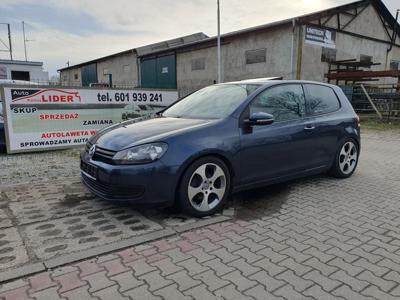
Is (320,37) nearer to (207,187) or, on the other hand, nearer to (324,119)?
(324,119)

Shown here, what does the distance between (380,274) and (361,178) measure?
3261 millimetres

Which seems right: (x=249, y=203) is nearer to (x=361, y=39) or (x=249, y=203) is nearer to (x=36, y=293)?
(x=36, y=293)

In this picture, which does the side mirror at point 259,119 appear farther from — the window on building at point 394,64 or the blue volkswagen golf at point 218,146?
the window on building at point 394,64

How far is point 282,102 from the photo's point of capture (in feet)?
14.9

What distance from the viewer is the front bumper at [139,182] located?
334 centimetres

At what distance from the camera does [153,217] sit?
374cm

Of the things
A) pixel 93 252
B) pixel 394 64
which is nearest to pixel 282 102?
pixel 93 252

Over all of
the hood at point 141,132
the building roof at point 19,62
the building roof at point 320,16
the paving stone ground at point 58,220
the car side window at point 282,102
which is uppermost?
the building roof at point 320,16

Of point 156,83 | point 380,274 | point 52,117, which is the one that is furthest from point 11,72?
point 380,274

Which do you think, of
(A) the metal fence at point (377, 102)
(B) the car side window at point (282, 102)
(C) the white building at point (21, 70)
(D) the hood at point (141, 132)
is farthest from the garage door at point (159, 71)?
(D) the hood at point (141, 132)

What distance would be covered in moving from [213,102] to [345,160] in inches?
101

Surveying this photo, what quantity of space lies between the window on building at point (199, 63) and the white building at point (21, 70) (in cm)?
1330

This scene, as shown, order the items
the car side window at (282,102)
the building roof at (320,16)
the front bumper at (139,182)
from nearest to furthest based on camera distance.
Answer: the front bumper at (139,182), the car side window at (282,102), the building roof at (320,16)

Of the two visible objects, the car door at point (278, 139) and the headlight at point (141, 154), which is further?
the car door at point (278, 139)
